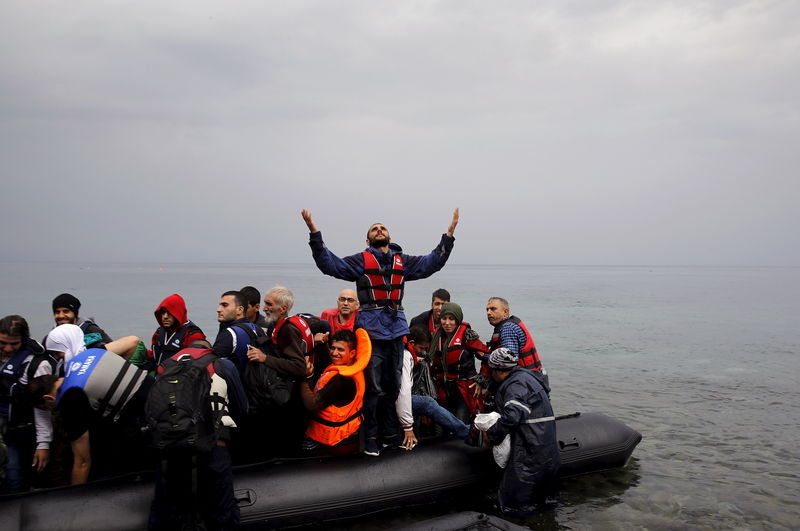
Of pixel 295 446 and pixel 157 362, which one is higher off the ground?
pixel 157 362

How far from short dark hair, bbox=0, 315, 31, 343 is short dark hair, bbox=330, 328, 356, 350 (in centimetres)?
226

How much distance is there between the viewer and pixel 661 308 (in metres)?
36.2

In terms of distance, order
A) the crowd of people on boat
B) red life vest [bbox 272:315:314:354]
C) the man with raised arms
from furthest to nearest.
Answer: the man with raised arms, red life vest [bbox 272:315:314:354], the crowd of people on boat

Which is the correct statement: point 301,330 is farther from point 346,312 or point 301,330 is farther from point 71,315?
point 71,315

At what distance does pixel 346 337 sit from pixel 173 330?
1.62 metres

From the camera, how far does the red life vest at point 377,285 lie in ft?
Result: 17.2

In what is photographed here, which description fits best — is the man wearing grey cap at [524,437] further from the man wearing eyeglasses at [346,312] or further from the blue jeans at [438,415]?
the man wearing eyeglasses at [346,312]

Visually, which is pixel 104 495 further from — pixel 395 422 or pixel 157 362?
pixel 395 422

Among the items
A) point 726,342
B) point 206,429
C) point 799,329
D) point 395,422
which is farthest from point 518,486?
point 799,329

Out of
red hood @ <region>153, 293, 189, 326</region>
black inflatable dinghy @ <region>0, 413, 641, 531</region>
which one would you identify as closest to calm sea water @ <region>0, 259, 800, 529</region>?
black inflatable dinghy @ <region>0, 413, 641, 531</region>

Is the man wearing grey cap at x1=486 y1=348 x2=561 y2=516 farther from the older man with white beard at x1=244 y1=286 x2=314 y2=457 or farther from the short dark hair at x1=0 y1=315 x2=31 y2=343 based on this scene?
the short dark hair at x1=0 y1=315 x2=31 y2=343

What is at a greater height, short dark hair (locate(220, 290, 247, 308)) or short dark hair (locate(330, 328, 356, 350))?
short dark hair (locate(220, 290, 247, 308))

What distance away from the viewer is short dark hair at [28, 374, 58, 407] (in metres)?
4.18

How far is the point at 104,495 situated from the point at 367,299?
2574 mm
